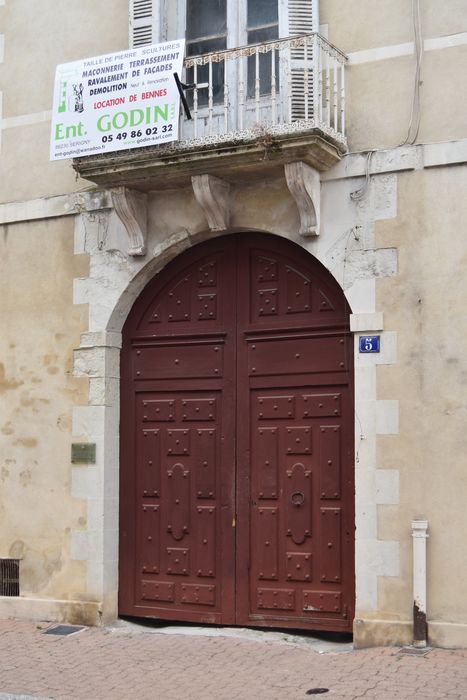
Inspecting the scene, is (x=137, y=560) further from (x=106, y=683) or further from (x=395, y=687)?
(x=395, y=687)

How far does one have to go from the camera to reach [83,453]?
934 cm

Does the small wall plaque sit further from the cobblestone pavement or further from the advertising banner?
the advertising banner

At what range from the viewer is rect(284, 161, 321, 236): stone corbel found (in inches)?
327

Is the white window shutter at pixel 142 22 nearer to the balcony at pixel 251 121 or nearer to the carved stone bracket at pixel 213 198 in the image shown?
the balcony at pixel 251 121

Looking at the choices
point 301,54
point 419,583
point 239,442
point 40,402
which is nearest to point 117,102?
point 301,54

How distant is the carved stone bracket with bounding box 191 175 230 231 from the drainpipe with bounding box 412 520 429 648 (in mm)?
3044

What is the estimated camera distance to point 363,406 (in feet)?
26.9

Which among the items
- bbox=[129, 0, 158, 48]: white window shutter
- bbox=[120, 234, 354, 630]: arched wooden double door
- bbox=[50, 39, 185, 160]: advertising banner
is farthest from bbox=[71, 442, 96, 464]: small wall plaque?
bbox=[129, 0, 158, 48]: white window shutter

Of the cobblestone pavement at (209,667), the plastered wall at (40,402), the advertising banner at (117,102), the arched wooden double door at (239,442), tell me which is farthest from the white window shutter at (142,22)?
the cobblestone pavement at (209,667)

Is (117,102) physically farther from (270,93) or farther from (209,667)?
(209,667)

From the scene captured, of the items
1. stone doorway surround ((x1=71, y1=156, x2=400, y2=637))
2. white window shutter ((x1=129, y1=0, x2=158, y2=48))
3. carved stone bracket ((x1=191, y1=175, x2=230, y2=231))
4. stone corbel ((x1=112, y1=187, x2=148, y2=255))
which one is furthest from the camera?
white window shutter ((x1=129, y1=0, x2=158, y2=48))

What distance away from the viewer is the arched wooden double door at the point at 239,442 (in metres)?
8.53

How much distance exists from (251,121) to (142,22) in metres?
1.51

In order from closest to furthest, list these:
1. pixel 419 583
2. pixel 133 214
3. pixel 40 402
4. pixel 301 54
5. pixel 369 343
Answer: pixel 419 583
pixel 369 343
pixel 301 54
pixel 133 214
pixel 40 402
